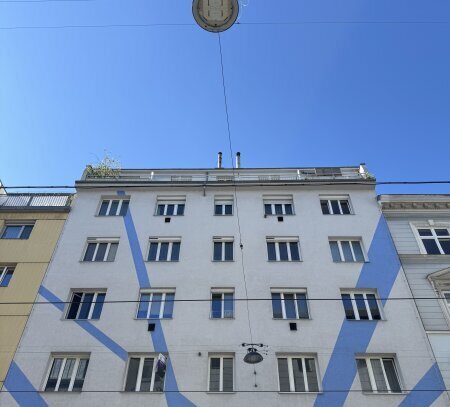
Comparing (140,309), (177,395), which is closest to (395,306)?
(177,395)

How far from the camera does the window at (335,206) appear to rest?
72.7 ft

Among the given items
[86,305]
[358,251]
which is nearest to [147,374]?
[86,305]

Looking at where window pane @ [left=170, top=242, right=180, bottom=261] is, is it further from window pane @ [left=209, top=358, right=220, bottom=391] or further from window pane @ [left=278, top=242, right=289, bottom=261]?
window pane @ [left=209, top=358, right=220, bottom=391]

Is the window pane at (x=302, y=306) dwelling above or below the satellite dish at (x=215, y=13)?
below

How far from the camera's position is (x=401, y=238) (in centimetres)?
2048

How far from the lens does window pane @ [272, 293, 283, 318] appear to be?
1745 cm

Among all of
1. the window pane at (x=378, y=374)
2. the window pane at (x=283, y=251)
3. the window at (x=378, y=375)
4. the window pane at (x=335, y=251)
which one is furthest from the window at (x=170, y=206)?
the window pane at (x=378, y=374)

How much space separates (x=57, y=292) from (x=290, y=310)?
10.6m

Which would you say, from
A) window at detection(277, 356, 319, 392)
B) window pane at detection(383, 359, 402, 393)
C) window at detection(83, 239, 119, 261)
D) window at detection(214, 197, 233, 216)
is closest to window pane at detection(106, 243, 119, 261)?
window at detection(83, 239, 119, 261)

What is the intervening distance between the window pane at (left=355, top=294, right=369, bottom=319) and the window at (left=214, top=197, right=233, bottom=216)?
800 centimetres

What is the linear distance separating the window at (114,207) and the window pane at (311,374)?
12441 mm

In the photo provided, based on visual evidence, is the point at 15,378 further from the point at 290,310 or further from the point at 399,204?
the point at 399,204

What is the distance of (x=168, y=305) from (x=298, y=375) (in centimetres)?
623

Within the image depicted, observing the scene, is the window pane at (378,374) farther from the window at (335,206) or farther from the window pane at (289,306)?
the window at (335,206)
